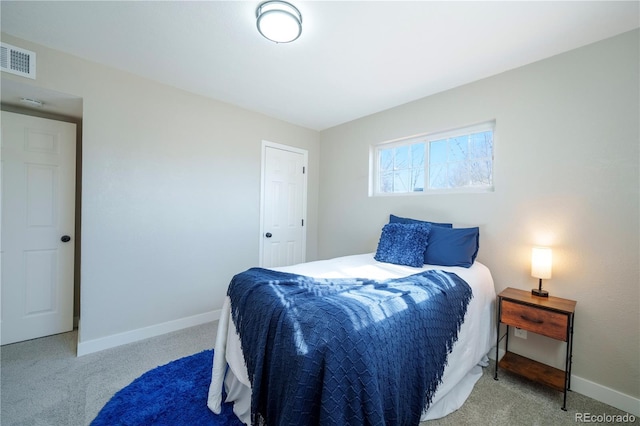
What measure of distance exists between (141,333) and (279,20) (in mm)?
2909

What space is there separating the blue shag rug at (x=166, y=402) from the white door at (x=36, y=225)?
4.81 ft

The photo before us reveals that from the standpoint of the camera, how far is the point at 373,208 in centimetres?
331

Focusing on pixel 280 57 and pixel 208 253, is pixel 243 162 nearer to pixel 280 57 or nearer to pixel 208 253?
pixel 208 253

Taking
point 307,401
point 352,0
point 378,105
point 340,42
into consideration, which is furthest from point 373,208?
point 307,401

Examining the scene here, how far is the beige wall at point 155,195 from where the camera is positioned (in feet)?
7.45

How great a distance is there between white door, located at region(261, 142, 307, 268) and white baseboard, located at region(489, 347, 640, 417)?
117 inches

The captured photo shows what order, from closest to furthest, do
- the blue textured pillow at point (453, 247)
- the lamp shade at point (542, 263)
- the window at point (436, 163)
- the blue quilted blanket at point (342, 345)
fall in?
the blue quilted blanket at point (342, 345)
the lamp shade at point (542, 263)
the blue textured pillow at point (453, 247)
the window at point (436, 163)

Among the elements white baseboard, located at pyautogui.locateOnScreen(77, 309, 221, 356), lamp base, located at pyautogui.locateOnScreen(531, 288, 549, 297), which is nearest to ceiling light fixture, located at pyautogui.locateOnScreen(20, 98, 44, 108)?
white baseboard, located at pyautogui.locateOnScreen(77, 309, 221, 356)

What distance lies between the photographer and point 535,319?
183 centimetres

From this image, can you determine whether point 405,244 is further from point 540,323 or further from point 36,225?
point 36,225

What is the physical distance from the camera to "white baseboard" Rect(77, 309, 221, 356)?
2.25 meters

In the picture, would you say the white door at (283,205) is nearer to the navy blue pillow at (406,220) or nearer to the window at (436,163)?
the window at (436,163)

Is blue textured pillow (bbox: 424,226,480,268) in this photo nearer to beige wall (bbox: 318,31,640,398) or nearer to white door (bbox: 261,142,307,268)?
beige wall (bbox: 318,31,640,398)

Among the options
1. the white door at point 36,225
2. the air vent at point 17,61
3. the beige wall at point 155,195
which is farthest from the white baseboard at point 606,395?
the air vent at point 17,61
